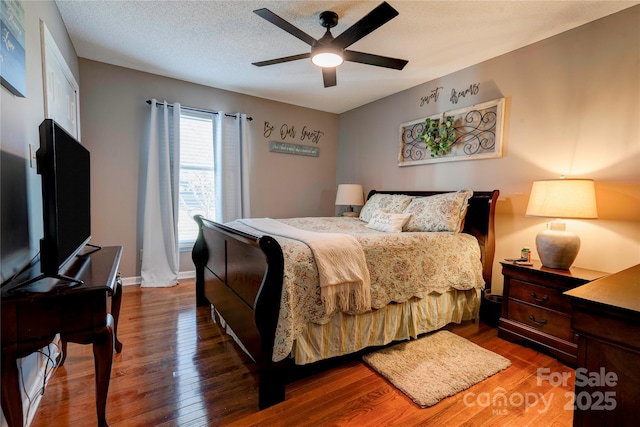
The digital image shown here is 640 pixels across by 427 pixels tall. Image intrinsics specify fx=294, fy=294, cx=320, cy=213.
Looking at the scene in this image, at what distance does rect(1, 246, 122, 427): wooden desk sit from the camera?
3.60 feet

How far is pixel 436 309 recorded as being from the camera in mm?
2430

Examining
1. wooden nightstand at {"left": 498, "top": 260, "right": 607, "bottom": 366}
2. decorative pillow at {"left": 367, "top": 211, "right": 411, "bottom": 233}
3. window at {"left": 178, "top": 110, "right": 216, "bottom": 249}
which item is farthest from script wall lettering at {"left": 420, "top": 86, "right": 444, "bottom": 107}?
window at {"left": 178, "top": 110, "right": 216, "bottom": 249}

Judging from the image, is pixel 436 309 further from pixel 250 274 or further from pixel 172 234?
pixel 172 234

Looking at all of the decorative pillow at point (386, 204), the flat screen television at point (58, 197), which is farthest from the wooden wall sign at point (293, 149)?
the flat screen television at point (58, 197)

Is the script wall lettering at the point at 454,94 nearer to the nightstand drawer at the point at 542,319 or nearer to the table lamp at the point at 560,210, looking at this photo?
the table lamp at the point at 560,210

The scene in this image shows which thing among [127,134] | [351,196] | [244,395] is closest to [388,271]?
[244,395]

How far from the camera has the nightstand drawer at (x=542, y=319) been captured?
209 centimetres

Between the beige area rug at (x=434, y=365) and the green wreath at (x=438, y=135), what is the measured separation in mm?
2017

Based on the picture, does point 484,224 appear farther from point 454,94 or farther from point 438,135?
point 454,94

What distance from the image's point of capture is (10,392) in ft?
3.68

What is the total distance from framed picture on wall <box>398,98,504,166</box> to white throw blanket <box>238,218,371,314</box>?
1.96 m

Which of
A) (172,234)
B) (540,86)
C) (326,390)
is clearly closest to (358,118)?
(540,86)

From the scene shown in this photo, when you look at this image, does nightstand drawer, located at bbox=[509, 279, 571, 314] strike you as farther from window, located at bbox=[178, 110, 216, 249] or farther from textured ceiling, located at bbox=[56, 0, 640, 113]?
window, located at bbox=[178, 110, 216, 249]

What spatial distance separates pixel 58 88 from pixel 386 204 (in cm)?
321
